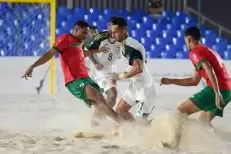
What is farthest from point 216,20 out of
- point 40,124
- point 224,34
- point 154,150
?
point 154,150

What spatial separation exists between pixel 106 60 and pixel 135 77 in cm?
118

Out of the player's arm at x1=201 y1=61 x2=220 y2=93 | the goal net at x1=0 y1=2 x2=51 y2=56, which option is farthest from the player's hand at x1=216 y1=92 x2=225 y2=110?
the goal net at x1=0 y1=2 x2=51 y2=56

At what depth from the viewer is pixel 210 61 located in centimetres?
550

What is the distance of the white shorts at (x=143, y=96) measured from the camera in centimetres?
611

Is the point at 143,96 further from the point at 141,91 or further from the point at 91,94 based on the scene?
the point at 91,94

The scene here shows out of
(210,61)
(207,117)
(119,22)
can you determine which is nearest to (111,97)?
(119,22)

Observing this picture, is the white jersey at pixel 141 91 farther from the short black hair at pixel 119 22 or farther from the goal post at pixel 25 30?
the goal post at pixel 25 30

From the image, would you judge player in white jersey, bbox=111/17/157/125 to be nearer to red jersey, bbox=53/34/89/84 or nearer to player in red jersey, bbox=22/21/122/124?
player in red jersey, bbox=22/21/122/124

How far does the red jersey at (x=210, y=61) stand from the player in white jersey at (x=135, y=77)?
676mm

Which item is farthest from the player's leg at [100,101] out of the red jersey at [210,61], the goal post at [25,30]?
the goal post at [25,30]

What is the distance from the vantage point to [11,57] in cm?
1112

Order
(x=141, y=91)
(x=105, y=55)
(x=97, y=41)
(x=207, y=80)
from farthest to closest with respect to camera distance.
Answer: (x=105, y=55), (x=97, y=41), (x=141, y=91), (x=207, y=80)

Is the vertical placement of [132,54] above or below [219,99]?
above

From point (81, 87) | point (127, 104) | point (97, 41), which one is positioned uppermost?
point (97, 41)
